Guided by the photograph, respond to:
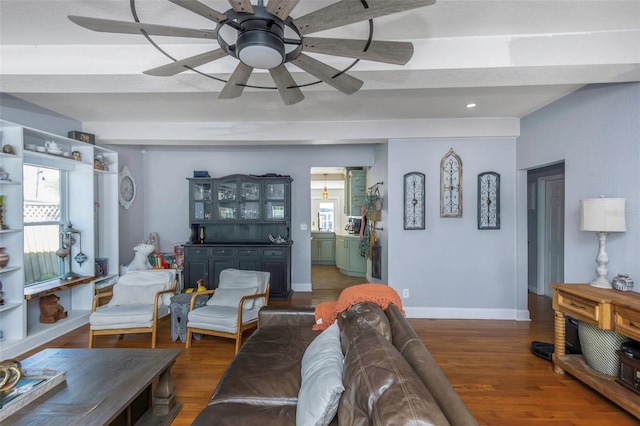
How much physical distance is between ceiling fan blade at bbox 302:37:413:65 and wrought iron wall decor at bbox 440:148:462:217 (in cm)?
274

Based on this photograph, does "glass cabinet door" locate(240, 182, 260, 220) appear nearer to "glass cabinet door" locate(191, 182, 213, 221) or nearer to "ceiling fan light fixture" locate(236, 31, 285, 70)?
"glass cabinet door" locate(191, 182, 213, 221)

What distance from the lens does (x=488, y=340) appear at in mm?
3281

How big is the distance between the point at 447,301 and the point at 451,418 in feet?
10.8

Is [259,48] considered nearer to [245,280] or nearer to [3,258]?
[245,280]

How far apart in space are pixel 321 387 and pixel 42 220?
4.03 metres

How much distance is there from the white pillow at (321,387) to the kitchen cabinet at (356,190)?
16.1ft

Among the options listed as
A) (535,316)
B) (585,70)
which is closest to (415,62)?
(585,70)

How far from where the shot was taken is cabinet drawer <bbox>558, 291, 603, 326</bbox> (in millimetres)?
2215


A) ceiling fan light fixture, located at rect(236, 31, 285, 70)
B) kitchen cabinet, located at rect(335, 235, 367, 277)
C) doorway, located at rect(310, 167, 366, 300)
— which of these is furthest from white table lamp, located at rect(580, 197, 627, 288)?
kitchen cabinet, located at rect(335, 235, 367, 277)

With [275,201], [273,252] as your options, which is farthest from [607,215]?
[275,201]

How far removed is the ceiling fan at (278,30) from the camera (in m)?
1.20

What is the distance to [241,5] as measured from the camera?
3.82 feet

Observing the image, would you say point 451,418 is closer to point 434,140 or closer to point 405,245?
point 405,245

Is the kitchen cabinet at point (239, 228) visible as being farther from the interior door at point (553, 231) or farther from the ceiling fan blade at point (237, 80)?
the interior door at point (553, 231)
